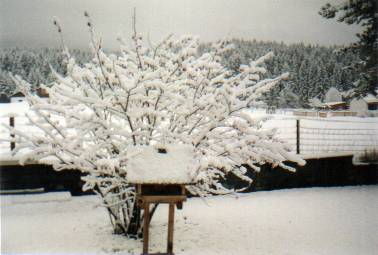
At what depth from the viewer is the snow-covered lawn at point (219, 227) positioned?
448 centimetres

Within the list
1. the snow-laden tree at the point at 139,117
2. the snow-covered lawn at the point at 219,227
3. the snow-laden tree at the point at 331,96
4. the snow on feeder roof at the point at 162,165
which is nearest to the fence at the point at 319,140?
the snow-laden tree at the point at 139,117

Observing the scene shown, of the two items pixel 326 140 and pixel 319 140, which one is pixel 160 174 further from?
pixel 319 140

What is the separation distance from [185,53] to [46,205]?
2.96 metres

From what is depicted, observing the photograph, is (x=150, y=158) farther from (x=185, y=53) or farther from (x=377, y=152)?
(x=377, y=152)

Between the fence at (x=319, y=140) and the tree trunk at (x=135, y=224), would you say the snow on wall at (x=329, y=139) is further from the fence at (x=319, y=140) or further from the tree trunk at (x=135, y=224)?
the tree trunk at (x=135, y=224)

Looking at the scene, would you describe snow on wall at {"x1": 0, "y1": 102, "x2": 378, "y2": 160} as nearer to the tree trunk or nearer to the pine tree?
the pine tree

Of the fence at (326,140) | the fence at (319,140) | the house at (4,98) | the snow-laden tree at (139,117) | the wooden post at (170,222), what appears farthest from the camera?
the house at (4,98)

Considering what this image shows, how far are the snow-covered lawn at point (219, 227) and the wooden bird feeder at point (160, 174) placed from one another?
0.80 metres

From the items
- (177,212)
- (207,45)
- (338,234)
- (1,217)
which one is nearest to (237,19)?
(207,45)

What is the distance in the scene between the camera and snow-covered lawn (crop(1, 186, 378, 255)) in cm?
448

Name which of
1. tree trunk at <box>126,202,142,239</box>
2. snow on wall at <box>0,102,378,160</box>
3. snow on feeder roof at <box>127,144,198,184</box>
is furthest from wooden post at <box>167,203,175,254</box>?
snow on wall at <box>0,102,378,160</box>

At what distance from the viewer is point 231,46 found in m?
4.73

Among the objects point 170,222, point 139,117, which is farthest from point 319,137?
point 170,222

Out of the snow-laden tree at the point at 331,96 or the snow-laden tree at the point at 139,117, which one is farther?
the snow-laden tree at the point at 331,96
